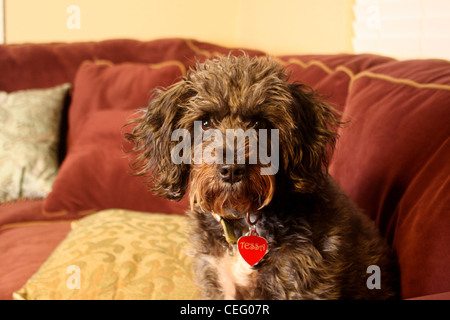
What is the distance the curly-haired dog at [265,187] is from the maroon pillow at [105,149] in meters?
0.92

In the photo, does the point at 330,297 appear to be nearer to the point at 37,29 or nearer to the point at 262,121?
the point at 262,121

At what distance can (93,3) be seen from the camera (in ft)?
11.2

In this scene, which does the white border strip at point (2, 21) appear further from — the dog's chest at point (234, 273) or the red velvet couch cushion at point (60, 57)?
the dog's chest at point (234, 273)

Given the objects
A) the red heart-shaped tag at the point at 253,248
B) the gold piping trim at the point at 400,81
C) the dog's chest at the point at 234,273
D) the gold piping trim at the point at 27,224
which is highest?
the gold piping trim at the point at 400,81

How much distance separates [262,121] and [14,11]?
2.91m

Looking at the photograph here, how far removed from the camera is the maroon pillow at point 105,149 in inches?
99.7

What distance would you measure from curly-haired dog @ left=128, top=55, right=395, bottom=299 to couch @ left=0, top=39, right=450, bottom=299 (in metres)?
0.18

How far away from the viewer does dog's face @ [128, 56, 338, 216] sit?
4.37ft

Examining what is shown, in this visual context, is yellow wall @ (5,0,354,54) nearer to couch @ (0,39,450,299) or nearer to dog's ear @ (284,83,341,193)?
couch @ (0,39,450,299)

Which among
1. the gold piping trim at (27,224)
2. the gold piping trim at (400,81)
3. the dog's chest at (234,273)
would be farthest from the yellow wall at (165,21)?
the dog's chest at (234,273)

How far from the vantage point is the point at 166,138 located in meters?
1.49

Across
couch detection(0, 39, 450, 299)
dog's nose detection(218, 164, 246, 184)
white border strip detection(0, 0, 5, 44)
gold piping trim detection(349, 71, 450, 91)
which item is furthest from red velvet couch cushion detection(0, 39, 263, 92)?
dog's nose detection(218, 164, 246, 184)

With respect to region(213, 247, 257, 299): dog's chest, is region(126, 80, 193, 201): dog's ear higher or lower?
higher
